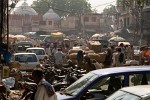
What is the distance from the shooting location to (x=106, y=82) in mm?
8219

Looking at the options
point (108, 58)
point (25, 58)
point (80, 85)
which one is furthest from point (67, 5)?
point (80, 85)

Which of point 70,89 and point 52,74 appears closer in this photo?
point 70,89

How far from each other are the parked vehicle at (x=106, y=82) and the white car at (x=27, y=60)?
12.9m

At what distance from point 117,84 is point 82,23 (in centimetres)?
8489

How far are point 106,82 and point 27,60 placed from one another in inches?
538

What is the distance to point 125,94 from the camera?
6.28 m

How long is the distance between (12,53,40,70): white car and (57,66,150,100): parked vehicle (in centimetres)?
1293

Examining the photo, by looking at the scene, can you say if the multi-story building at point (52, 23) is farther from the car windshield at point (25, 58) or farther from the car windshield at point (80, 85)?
the car windshield at point (80, 85)

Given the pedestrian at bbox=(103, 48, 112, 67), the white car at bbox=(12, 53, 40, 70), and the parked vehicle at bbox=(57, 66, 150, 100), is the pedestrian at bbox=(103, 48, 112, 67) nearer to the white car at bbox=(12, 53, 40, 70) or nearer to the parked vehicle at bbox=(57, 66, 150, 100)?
the white car at bbox=(12, 53, 40, 70)

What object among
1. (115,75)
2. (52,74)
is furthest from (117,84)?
(52,74)

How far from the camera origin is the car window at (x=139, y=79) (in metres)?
8.23

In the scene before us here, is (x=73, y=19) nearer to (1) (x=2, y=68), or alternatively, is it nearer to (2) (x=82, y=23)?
(2) (x=82, y=23)

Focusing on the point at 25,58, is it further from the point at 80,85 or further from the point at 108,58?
the point at 80,85

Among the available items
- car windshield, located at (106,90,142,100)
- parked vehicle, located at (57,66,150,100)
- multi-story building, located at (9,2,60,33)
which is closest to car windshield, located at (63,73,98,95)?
parked vehicle, located at (57,66,150,100)
